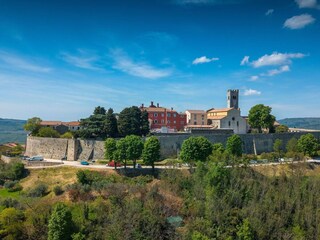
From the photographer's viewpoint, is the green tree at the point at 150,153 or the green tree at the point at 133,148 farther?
the green tree at the point at 150,153

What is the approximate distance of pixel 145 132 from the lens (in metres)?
50.7

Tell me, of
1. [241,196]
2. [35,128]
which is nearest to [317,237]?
[241,196]

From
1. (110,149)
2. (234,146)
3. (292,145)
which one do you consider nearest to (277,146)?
(292,145)

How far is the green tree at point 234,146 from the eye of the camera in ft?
153

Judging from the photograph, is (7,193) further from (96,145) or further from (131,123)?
(131,123)

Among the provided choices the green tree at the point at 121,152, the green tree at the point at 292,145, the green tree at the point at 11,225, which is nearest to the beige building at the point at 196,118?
the green tree at the point at 292,145

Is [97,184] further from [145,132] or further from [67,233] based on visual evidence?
[145,132]

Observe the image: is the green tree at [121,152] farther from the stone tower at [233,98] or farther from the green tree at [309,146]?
the stone tower at [233,98]

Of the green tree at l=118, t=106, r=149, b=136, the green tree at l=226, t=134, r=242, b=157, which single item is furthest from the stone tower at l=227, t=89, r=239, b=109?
the green tree at l=118, t=106, r=149, b=136

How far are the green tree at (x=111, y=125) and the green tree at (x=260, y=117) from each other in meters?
27.1

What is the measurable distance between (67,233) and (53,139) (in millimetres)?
26776

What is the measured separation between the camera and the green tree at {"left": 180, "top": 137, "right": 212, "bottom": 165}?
41.8 m

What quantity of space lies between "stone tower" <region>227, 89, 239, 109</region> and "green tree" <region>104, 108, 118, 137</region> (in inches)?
1390

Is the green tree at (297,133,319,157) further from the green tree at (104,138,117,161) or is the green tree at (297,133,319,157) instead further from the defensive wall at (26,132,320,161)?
the green tree at (104,138,117,161)
